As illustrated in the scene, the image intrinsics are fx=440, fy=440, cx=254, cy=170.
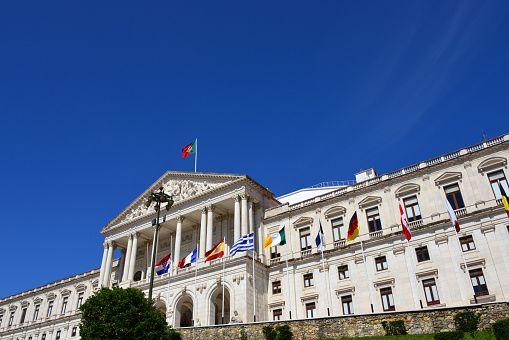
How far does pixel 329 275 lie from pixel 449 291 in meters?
10.5

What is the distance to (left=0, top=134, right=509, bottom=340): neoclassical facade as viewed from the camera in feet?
112

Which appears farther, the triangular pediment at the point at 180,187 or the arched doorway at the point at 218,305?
the triangular pediment at the point at 180,187

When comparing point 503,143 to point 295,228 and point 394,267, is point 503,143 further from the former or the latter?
point 295,228

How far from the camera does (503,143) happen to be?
116 feet

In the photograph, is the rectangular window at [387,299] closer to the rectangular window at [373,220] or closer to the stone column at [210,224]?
the rectangular window at [373,220]

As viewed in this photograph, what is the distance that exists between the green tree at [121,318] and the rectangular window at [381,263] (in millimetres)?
19736

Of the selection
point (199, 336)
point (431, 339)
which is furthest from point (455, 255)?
point (199, 336)

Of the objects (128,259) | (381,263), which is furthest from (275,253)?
(128,259)

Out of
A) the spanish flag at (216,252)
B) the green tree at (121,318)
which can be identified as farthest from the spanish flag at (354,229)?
the green tree at (121,318)

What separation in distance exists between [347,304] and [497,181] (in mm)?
15937

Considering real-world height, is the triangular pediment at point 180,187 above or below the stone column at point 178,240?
above

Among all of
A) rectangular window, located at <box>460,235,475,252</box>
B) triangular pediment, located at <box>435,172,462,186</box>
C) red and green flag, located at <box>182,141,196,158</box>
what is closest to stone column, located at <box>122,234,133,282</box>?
red and green flag, located at <box>182,141,196,158</box>

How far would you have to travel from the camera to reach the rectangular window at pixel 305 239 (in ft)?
144

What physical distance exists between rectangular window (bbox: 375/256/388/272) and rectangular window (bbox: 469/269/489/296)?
22.8ft
